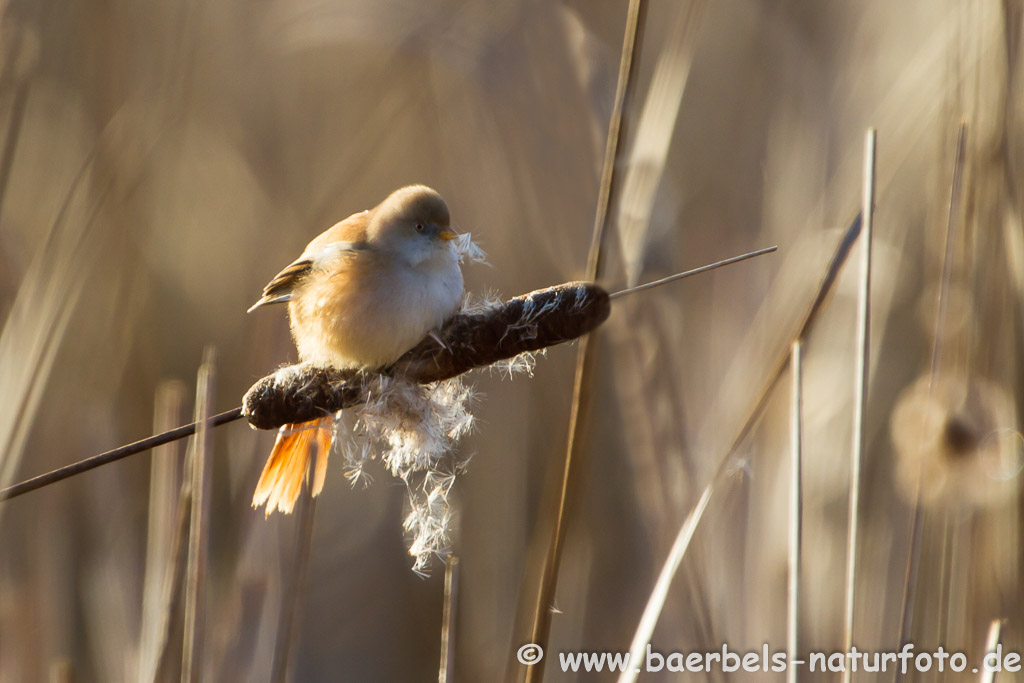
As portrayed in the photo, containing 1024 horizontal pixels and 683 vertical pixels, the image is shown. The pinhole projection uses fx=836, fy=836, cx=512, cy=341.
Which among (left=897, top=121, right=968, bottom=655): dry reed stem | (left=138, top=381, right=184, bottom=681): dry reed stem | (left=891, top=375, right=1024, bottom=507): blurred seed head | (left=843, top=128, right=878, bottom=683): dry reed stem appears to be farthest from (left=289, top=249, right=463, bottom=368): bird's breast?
(left=891, top=375, right=1024, bottom=507): blurred seed head

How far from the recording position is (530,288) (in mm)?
2693

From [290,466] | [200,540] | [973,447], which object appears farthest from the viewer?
[973,447]

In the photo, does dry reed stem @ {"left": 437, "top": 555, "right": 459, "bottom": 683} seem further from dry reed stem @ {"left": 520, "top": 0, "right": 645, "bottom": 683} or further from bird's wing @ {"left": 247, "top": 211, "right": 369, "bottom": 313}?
bird's wing @ {"left": 247, "top": 211, "right": 369, "bottom": 313}

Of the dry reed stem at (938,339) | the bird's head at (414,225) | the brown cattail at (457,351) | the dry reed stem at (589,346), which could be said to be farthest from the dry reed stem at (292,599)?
the dry reed stem at (938,339)

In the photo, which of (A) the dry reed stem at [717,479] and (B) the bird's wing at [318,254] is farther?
(B) the bird's wing at [318,254]

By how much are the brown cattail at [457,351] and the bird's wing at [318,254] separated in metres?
0.25

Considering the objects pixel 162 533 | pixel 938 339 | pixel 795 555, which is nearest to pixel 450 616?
pixel 795 555

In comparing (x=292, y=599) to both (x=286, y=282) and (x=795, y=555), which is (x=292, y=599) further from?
(x=795, y=555)

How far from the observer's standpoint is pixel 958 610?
1.76 meters

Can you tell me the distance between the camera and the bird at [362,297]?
1.48 meters

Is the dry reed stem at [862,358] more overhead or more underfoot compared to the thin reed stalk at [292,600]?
more overhead

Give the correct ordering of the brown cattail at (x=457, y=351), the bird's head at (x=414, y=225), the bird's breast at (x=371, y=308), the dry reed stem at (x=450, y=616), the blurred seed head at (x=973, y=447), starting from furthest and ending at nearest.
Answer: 1. the blurred seed head at (x=973, y=447)
2. the bird's head at (x=414, y=225)
3. the bird's breast at (x=371, y=308)
4. the dry reed stem at (x=450, y=616)
5. the brown cattail at (x=457, y=351)

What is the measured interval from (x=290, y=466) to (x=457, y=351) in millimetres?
448

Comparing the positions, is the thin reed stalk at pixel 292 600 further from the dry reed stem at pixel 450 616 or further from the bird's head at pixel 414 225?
the bird's head at pixel 414 225
